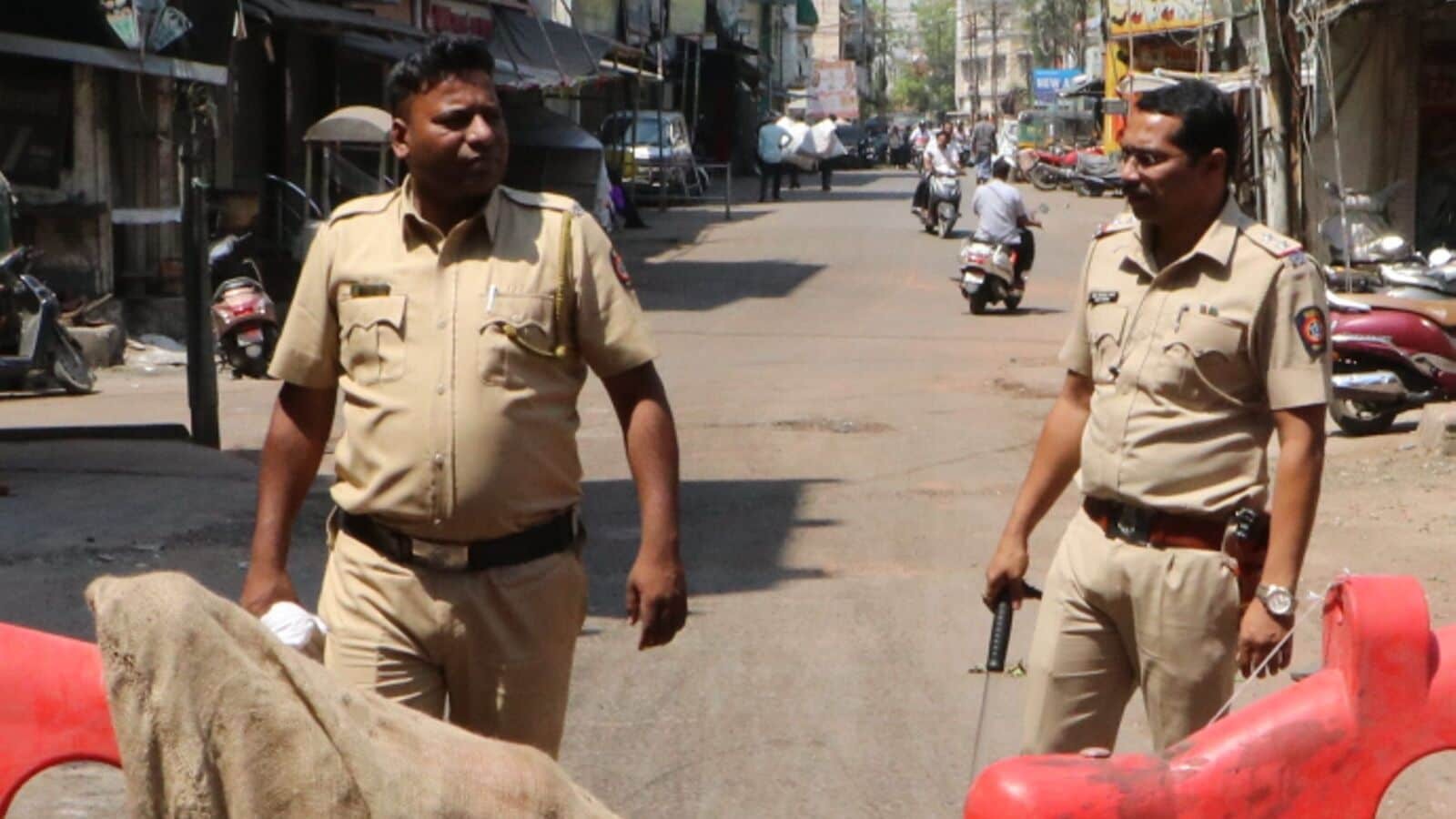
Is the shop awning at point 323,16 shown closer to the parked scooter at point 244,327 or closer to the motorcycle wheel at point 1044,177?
the parked scooter at point 244,327

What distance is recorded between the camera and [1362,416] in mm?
12445

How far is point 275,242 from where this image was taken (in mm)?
20391

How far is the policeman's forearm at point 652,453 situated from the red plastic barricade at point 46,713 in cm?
105

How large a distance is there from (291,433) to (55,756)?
966 mm

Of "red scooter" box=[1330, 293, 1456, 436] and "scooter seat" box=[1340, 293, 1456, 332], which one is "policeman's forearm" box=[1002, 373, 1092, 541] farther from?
"scooter seat" box=[1340, 293, 1456, 332]

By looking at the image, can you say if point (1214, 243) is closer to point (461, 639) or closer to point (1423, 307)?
point (461, 639)

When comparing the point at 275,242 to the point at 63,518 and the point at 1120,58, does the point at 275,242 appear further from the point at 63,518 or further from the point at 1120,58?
the point at 1120,58

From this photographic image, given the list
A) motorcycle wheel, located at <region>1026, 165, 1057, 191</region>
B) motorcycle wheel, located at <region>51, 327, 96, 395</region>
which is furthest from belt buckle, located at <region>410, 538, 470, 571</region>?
motorcycle wheel, located at <region>1026, 165, 1057, 191</region>

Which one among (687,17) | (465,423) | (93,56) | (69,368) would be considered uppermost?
A: (687,17)

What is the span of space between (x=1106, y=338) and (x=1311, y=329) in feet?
1.34

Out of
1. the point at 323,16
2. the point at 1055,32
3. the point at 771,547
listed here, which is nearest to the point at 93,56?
the point at 323,16

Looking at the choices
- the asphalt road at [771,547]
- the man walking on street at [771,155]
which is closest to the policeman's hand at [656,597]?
the asphalt road at [771,547]

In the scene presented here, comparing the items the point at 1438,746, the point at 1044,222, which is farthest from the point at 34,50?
the point at 1044,222

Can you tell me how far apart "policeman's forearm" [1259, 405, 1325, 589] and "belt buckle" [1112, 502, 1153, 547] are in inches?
9.2
